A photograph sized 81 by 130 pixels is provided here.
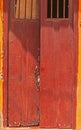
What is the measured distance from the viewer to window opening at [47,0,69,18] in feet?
27.5

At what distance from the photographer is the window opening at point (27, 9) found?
332 inches

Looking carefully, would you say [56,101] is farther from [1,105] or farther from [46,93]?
[1,105]

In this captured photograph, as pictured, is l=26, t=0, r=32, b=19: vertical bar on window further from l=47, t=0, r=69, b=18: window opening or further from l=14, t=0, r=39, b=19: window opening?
l=47, t=0, r=69, b=18: window opening

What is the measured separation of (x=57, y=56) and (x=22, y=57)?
563 millimetres

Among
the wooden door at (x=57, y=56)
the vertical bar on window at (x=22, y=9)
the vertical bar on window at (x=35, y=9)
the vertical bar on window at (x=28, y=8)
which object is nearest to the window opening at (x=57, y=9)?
the wooden door at (x=57, y=56)

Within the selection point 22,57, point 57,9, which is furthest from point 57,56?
point 57,9

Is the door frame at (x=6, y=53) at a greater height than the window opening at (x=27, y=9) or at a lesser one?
lesser

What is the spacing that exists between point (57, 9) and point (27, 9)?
480mm

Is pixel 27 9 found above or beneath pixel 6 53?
above

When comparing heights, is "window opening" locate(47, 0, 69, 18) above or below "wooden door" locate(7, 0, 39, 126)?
above

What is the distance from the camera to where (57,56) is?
27.4 ft

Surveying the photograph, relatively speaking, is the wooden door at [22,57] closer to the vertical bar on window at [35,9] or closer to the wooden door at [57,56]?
the vertical bar on window at [35,9]

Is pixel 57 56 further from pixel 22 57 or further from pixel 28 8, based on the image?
pixel 28 8

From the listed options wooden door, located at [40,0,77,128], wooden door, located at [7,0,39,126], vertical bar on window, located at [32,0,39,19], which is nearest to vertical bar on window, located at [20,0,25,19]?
wooden door, located at [7,0,39,126]
